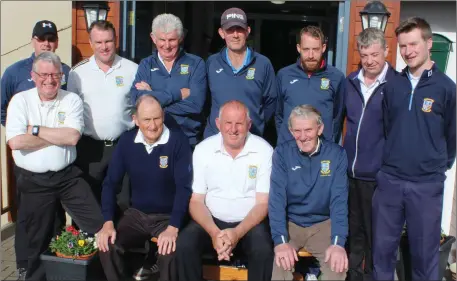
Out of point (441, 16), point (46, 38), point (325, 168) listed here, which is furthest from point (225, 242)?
point (441, 16)

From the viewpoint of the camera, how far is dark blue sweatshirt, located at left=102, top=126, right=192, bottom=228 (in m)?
3.79

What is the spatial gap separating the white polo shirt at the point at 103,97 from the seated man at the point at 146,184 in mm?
345

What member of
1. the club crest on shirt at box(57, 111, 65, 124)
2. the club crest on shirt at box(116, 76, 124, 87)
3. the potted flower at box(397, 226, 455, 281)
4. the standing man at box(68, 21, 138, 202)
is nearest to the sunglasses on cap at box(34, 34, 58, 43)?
the standing man at box(68, 21, 138, 202)

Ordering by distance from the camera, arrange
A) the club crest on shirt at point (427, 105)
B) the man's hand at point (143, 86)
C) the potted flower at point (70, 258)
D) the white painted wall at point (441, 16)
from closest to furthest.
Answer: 1. the club crest on shirt at point (427, 105)
2. the potted flower at point (70, 258)
3. the man's hand at point (143, 86)
4. the white painted wall at point (441, 16)

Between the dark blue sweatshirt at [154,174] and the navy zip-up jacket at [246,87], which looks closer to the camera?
the dark blue sweatshirt at [154,174]

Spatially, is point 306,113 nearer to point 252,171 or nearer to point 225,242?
point 252,171

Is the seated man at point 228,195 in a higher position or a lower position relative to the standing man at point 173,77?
lower

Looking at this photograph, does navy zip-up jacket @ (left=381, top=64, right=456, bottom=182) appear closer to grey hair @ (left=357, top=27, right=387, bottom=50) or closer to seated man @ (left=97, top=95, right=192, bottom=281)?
grey hair @ (left=357, top=27, right=387, bottom=50)

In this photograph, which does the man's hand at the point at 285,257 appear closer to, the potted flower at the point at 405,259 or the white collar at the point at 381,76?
the potted flower at the point at 405,259

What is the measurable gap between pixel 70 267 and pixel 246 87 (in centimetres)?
177


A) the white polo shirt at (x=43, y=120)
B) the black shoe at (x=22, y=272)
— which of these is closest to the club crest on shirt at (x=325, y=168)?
the white polo shirt at (x=43, y=120)

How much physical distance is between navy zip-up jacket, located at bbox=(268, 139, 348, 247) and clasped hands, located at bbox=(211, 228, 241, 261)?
0.25 m

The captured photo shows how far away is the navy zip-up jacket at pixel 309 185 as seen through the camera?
11.7ft

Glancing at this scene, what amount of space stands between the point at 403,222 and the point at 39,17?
572 centimetres
